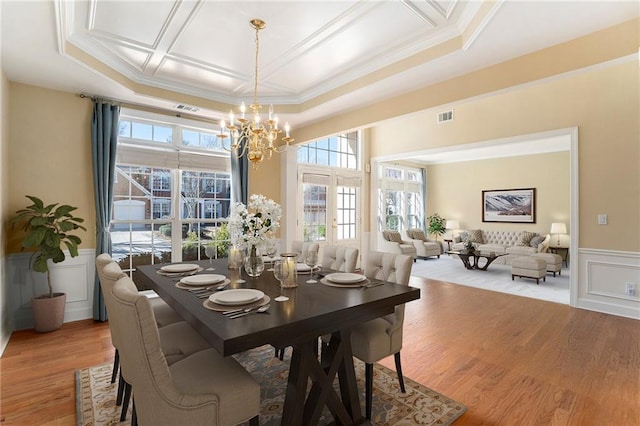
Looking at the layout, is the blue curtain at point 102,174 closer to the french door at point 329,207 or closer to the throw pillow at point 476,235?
the french door at point 329,207

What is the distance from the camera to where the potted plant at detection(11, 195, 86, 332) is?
3.24m

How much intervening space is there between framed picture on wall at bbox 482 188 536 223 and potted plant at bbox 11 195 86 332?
30.5ft

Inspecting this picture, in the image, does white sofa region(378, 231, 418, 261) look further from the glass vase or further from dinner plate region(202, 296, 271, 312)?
dinner plate region(202, 296, 271, 312)

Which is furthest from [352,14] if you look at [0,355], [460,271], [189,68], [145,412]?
[460,271]

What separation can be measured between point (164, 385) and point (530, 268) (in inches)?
254

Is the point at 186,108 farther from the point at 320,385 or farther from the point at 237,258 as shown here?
the point at 320,385

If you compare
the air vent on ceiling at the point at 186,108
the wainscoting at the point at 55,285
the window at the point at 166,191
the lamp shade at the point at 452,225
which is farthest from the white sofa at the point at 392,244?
the wainscoting at the point at 55,285

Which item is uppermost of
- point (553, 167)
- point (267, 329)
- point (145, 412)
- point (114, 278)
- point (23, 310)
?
point (553, 167)

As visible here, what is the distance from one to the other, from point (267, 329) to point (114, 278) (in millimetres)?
833

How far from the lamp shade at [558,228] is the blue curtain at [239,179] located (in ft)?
23.5

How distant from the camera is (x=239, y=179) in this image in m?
4.89

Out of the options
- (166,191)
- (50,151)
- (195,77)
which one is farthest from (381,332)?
(50,151)

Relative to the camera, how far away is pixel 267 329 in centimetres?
137

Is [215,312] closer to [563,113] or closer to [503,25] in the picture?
[503,25]
